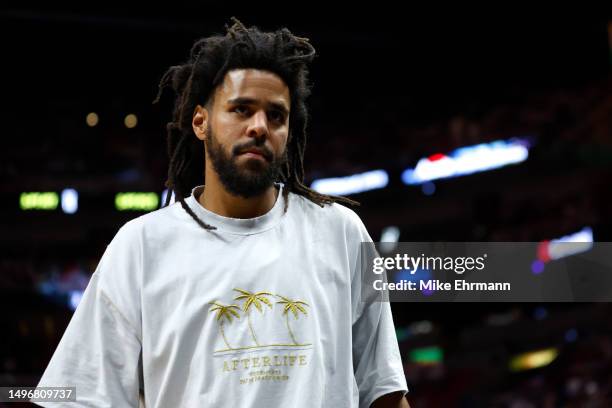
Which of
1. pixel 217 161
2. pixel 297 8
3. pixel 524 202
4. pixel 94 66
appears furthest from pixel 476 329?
pixel 217 161

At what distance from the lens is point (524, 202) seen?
8.99 m

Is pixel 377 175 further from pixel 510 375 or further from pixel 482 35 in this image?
pixel 510 375

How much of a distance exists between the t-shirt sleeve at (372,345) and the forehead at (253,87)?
0.32m

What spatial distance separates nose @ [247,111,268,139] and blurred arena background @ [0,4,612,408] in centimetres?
575

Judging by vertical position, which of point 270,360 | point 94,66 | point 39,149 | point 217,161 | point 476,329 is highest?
point 94,66

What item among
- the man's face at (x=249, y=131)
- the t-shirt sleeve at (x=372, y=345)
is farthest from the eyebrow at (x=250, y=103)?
the t-shirt sleeve at (x=372, y=345)

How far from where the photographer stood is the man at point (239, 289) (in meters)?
1.63

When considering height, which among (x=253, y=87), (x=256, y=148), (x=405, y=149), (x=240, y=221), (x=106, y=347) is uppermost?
(x=405, y=149)

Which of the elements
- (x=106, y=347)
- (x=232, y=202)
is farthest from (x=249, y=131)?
(x=106, y=347)

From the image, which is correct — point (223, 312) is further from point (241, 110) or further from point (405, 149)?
point (405, 149)

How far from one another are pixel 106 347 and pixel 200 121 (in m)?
0.49

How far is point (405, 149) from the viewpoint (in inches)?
388

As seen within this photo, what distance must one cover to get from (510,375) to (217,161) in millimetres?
7729

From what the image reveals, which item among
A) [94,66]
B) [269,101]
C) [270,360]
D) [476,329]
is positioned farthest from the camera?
[476,329]
